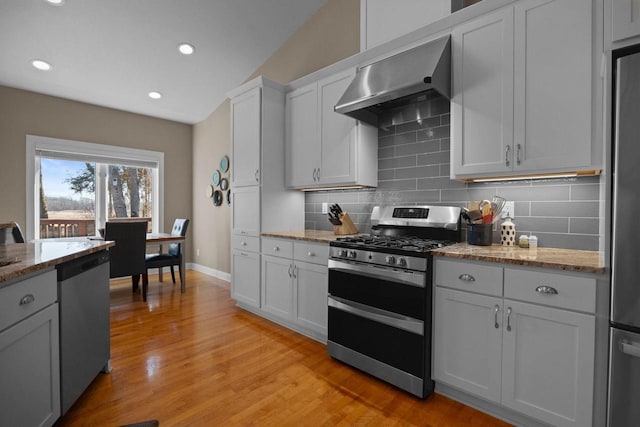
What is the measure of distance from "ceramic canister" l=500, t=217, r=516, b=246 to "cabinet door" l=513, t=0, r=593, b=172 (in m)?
0.42

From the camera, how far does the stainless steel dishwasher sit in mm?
1639

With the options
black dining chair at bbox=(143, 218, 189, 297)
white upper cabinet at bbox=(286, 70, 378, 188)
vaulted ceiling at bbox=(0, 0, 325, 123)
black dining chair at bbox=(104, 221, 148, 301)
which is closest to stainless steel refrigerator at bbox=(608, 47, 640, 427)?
white upper cabinet at bbox=(286, 70, 378, 188)

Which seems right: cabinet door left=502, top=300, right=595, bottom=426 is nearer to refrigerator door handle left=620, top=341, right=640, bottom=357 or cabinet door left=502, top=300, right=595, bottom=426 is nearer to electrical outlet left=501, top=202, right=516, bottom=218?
refrigerator door handle left=620, top=341, right=640, bottom=357

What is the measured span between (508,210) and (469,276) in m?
0.73

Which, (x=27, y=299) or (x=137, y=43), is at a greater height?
(x=137, y=43)

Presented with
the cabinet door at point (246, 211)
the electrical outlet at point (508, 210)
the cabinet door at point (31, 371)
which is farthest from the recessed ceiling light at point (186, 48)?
the electrical outlet at point (508, 210)

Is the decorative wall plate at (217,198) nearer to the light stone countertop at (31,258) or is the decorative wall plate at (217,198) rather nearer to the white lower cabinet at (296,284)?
the white lower cabinet at (296,284)

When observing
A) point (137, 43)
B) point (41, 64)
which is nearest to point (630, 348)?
point (137, 43)

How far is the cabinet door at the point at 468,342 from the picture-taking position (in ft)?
5.61

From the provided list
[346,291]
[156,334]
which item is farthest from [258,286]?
[346,291]

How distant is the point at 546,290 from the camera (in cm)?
154

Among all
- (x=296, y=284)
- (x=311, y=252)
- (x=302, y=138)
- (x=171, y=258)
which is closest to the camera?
(x=311, y=252)

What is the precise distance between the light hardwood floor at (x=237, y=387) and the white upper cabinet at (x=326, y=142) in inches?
60.9

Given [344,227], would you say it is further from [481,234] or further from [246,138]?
[246,138]
